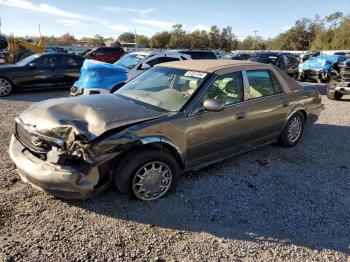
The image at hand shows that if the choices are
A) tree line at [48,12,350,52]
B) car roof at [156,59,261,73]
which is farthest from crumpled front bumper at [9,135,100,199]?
tree line at [48,12,350,52]

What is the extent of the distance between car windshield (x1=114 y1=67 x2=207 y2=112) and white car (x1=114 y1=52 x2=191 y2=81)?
4514 millimetres

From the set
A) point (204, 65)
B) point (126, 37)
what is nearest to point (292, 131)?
point (204, 65)

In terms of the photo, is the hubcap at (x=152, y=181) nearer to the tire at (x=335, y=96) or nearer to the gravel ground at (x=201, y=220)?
the gravel ground at (x=201, y=220)

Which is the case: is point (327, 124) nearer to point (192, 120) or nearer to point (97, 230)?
point (192, 120)

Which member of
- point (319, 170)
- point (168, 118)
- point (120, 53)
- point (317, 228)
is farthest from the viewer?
point (120, 53)

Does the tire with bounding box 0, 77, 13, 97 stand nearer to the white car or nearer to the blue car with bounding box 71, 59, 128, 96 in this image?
the white car

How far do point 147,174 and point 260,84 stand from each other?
8.13 ft

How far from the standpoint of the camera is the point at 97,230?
3.21m

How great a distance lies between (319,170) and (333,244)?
193cm

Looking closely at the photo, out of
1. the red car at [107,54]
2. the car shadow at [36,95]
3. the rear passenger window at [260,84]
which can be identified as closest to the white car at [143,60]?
the car shadow at [36,95]

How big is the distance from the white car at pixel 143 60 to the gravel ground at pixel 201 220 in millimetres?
5483

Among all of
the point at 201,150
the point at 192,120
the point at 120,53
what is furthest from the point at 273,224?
the point at 120,53

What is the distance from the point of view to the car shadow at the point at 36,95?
1028cm

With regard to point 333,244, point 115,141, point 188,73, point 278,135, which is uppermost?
point 188,73
